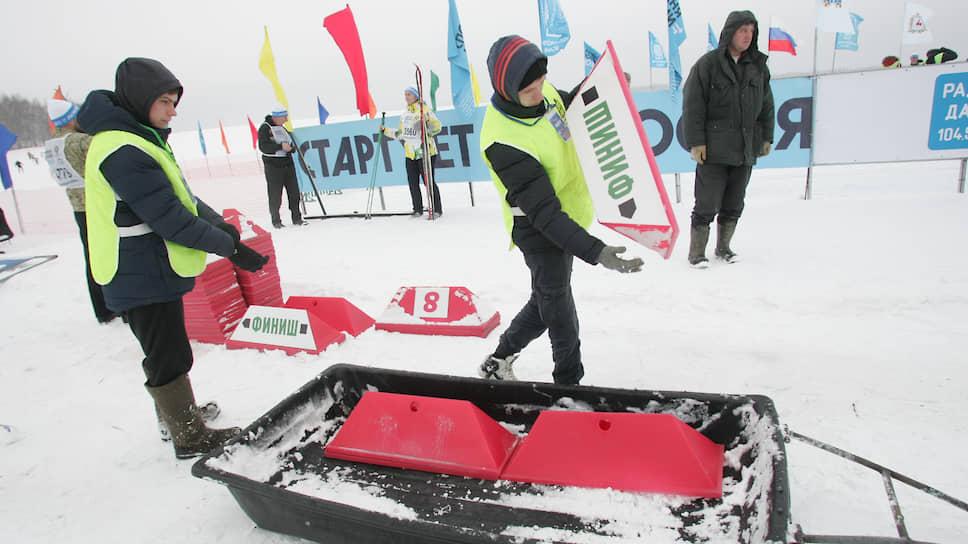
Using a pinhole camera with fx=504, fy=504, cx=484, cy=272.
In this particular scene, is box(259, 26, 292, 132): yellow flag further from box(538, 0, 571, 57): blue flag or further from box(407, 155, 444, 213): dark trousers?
box(538, 0, 571, 57): blue flag

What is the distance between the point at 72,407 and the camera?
299cm

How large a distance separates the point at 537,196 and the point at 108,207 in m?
1.72

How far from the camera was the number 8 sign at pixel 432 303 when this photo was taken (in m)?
3.57

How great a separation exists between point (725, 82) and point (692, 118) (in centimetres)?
34

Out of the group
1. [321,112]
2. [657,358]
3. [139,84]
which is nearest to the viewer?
[139,84]

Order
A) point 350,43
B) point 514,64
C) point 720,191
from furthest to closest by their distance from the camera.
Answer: point 350,43 → point 720,191 → point 514,64

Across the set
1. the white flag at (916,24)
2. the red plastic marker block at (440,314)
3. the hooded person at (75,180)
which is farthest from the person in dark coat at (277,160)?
the white flag at (916,24)

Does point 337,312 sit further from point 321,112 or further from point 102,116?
point 321,112

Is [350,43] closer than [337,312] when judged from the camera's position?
No

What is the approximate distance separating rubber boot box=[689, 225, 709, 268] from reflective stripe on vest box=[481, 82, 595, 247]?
250cm

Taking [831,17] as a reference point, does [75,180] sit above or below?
below

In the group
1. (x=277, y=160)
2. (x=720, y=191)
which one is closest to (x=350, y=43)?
(x=277, y=160)

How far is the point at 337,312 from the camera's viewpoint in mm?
3658

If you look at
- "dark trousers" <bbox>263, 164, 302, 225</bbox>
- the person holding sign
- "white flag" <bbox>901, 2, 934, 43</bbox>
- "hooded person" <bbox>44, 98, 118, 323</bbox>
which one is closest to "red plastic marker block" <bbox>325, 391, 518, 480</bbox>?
"hooded person" <bbox>44, 98, 118, 323</bbox>
